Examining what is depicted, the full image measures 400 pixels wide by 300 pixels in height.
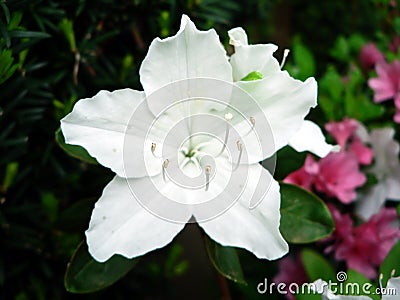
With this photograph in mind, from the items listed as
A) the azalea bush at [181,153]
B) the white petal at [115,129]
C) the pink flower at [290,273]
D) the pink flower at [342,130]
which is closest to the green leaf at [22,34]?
the azalea bush at [181,153]

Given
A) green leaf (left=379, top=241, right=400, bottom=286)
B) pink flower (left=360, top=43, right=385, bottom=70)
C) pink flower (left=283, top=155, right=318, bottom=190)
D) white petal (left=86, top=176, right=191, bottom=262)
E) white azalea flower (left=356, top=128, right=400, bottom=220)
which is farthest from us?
pink flower (left=360, top=43, right=385, bottom=70)

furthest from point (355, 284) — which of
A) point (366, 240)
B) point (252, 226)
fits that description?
point (252, 226)

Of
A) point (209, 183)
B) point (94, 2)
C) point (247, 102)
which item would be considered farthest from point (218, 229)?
point (94, 2)

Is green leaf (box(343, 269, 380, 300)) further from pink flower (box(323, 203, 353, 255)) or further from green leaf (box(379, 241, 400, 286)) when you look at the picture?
pink flower (box(323, 203, 353, 255))

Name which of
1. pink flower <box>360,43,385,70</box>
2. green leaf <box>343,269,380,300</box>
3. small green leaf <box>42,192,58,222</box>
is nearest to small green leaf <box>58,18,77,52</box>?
small green leaf <box>42,192,58,222</box>

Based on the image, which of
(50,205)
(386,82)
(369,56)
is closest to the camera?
(50,205)

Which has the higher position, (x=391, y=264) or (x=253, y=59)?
(x=253, y=59)

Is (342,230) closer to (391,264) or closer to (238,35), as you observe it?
(391,264)

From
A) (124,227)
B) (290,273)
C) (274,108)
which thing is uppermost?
(274,108)

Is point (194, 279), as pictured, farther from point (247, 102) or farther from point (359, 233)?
point (247, 102)
